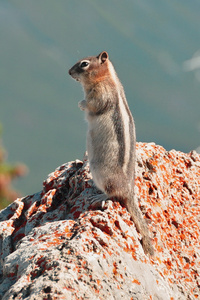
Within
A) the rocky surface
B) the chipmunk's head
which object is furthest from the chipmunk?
the rocky surface

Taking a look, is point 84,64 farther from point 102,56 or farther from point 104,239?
point 104,239

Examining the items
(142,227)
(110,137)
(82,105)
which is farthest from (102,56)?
(142,227)

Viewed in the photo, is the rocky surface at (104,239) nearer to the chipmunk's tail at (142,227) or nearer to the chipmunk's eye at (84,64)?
the chipmunk's tail at (142,227)

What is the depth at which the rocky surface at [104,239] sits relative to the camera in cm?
397

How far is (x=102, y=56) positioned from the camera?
812cm

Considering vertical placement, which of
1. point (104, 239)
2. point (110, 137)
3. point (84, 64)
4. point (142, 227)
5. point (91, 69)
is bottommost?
point (104, 239)

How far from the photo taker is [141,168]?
22.0 feet

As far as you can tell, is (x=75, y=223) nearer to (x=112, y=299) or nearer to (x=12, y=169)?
(x=112, y=299)

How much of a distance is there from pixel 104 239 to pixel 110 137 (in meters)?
2.40

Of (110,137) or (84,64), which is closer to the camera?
(110,137)

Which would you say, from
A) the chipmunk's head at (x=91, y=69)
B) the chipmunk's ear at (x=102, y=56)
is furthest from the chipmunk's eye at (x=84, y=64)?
the chipmunk's ear at (x=102, y=56)

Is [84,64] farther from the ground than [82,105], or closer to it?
farther from the ground

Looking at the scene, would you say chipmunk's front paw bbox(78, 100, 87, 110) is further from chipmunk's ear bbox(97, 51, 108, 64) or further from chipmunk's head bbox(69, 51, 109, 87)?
chipmunk's ear bbox(97, 51, 108, 64)

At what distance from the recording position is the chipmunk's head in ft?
25.9
